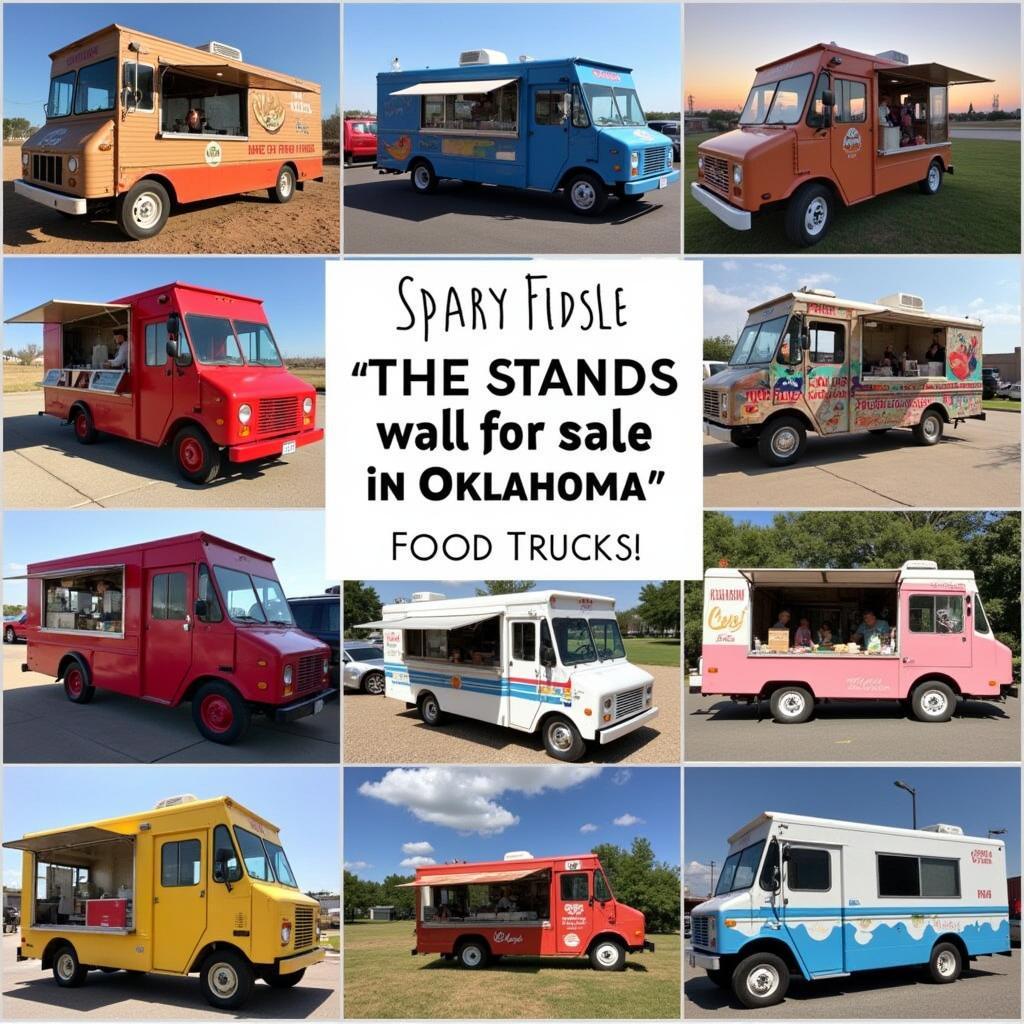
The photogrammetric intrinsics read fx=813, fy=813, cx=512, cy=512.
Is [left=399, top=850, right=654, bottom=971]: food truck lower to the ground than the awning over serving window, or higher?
lower

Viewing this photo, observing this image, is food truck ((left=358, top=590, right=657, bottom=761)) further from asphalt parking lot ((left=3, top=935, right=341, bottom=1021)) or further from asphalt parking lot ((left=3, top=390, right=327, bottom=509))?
asphalt parking lot ((left=3, top=935, right=341, bottom=1021))

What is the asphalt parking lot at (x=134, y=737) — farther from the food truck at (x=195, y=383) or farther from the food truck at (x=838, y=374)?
the food truck at (x=838, y=374)

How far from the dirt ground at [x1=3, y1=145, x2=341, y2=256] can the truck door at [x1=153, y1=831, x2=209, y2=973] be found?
6.26 metres

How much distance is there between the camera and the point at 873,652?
930 centimetres

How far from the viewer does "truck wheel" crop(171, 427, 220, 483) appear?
870 centimetres

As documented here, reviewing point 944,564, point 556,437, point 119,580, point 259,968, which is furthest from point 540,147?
point 944,564

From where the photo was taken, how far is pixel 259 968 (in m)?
6.88

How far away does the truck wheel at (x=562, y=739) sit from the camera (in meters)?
7.92

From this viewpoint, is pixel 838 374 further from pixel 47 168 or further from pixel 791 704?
pixel 47 168

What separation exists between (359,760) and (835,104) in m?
9.35

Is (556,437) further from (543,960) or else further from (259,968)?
(543,960)

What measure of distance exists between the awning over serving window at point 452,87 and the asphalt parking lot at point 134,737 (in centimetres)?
920

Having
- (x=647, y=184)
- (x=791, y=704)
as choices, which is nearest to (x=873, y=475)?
(x=791, y=704)

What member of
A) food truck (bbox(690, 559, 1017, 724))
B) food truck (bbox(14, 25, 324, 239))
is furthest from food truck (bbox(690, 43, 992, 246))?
food truck (bbox(14, 25, 324, 239))
